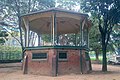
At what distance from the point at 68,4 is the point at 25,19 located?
46.6 ft

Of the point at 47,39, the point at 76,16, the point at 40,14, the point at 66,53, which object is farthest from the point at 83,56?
the point at 47,39

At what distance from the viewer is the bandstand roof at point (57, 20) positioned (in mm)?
16516

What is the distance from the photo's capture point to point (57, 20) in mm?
20281

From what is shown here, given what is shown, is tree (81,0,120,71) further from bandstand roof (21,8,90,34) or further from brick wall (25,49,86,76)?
brick wall (25,49,86,76)

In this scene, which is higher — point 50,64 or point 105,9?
point 105,9

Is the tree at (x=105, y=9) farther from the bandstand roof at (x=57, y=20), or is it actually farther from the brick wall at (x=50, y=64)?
the brick wall at (x=50, y=64)

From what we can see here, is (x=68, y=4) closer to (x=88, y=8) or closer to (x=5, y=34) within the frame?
(x=5, y=34)

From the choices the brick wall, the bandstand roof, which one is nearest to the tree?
the bandstand roof

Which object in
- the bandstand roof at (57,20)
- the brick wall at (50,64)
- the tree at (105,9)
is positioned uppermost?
the tree at (105,9)

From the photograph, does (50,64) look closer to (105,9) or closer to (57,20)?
(57,20)

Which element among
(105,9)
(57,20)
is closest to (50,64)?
(57,20)

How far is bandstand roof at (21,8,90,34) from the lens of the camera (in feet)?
54.2

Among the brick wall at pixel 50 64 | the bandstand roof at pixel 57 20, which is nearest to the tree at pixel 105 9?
the bandstand roof at pixel 57 20

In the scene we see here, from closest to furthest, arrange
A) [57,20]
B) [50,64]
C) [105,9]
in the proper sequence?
[50,64]
[105,9]
[57,20]
